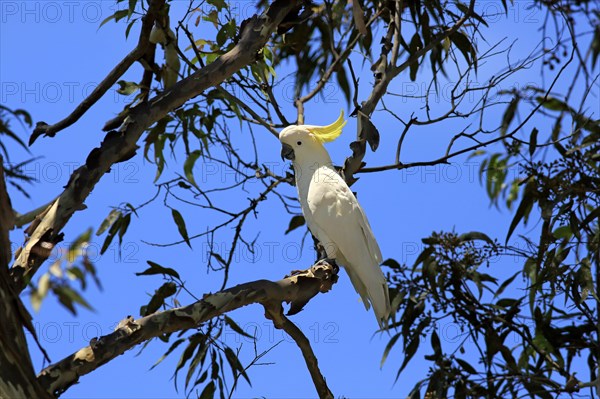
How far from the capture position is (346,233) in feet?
8.79

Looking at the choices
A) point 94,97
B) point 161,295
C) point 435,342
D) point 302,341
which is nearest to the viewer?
point 302,341

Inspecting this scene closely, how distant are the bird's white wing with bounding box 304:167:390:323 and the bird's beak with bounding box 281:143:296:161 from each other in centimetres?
15

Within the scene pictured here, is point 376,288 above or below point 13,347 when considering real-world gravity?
above

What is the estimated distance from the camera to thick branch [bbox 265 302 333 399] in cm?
219

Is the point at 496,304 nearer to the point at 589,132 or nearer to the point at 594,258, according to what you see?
the point at 594,258

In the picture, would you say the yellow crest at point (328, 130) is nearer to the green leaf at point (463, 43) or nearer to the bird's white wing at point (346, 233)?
the bird's white wing at point (346, 233)

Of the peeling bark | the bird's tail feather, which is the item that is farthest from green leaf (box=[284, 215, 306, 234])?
the peeling bark

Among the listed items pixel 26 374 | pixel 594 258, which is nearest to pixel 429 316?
pixel 594 258

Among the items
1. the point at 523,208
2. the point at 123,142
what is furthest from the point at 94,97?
the point at 523,208

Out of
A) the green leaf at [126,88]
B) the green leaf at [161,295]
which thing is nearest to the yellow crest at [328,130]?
the green leaf at [126,88]

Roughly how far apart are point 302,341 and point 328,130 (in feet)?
2.61

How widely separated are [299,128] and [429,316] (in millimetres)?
1089

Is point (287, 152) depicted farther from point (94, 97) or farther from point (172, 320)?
point (172, 320)

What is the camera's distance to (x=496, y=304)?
11.2ft
